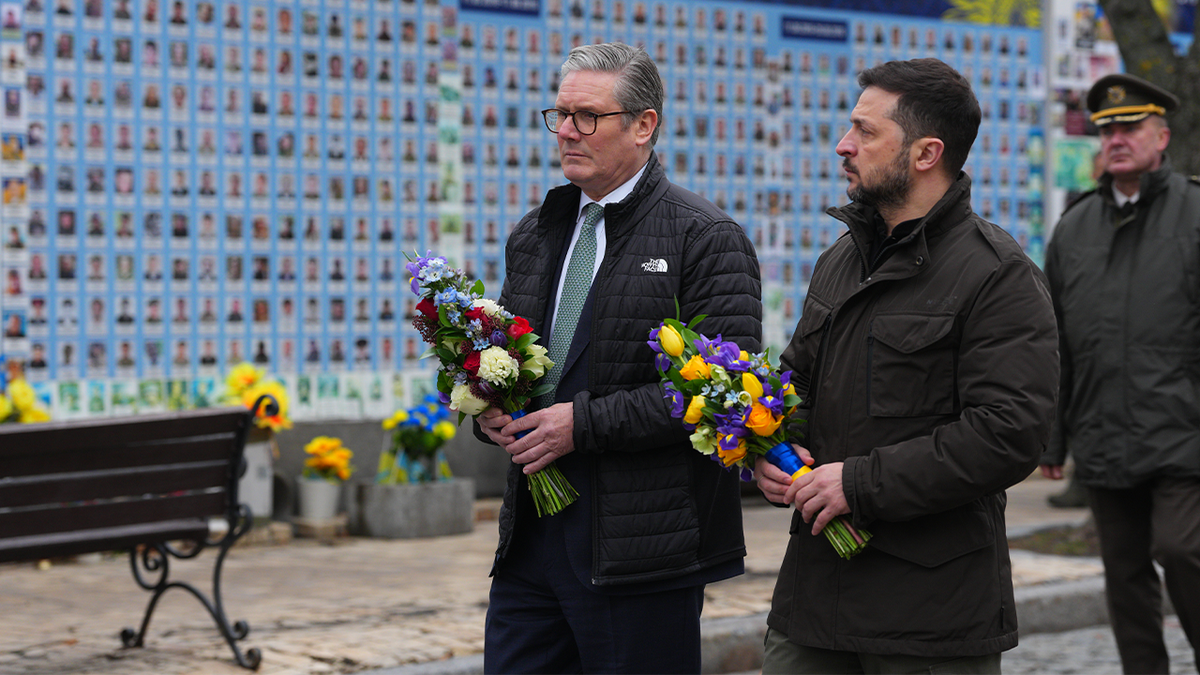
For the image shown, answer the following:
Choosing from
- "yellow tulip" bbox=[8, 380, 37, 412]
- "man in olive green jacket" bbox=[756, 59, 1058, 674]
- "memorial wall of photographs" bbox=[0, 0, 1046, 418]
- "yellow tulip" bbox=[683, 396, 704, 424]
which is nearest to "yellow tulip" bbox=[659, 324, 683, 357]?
"yellow tulip" bbox=[683, 396, 704, 424]

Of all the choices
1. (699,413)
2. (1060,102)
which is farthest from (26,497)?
(1060,102)

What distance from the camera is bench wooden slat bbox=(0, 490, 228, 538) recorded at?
5.21 m

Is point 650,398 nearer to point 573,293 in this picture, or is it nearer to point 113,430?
point 573,293

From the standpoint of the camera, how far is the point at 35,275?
26.6 ft

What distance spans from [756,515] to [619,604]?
6.37 metres

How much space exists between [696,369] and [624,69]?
90cm

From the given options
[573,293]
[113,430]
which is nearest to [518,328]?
[573,293]

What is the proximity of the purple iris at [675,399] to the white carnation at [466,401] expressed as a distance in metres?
0.49

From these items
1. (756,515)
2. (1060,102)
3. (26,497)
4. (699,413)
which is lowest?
(756,515)

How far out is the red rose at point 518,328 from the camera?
3477 mm

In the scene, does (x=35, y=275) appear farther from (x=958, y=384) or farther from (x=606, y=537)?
(x=958, y=384)

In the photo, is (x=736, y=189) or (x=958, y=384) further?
(x=736, y=189)

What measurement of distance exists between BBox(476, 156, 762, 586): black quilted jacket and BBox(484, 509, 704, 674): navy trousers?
0.26 ft

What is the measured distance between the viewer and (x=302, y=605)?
649 cm
